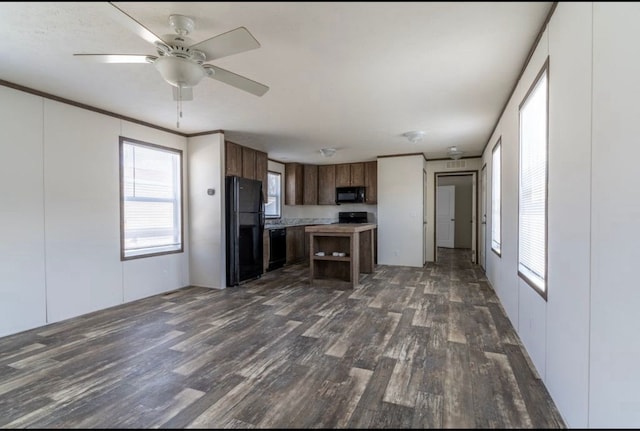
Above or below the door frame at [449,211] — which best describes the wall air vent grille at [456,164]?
above

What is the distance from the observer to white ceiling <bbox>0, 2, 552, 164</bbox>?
1774 mm

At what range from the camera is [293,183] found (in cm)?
737

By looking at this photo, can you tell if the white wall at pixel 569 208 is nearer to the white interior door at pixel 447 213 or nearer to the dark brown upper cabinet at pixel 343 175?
the dark brown upper cabinet at pixel 343 175

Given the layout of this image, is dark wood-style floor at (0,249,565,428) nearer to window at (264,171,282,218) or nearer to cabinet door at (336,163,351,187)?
window at (264,171,282,218)

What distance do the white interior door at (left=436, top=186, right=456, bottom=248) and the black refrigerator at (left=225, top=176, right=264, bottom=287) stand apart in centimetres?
627

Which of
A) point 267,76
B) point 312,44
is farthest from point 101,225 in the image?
point 312,44

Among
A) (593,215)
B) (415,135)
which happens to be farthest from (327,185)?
(593,215)

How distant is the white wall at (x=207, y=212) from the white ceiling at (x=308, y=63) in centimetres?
41

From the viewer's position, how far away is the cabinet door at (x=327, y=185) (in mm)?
7461

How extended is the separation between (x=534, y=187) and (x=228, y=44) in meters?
2.45

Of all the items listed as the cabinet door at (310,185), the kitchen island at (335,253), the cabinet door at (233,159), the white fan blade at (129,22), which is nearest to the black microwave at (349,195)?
the cabinet door at (310,185)

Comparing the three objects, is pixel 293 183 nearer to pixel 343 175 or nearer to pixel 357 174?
pixel 343 175

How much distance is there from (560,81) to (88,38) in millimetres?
3089

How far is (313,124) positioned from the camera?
416 cm
